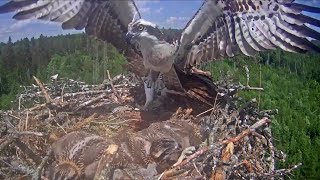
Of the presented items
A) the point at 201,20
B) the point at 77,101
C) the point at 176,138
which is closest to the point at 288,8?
the point at 201,20

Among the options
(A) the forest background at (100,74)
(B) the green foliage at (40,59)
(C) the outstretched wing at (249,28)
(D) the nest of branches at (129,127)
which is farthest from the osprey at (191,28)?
(B) the green foliage at (40,59)

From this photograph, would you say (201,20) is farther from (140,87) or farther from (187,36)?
(140,87)

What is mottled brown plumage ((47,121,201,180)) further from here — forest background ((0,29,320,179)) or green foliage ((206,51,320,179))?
forest background ((0,29,320,179))

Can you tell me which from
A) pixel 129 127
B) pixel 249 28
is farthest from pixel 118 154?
pixel 249 28

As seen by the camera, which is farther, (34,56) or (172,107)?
(34,56)

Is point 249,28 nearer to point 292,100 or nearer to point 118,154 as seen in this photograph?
point 118,154

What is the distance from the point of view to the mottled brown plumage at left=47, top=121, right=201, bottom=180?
2.26m

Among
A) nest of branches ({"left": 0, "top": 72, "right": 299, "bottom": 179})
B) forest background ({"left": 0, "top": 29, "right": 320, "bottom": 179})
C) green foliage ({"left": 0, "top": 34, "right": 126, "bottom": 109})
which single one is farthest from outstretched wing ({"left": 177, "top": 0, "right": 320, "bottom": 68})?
green foliage ({"left": 0, "top": 34, "right": 126, "bottom": 109})

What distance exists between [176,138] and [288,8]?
114 centimetres

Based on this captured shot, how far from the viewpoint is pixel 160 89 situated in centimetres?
354

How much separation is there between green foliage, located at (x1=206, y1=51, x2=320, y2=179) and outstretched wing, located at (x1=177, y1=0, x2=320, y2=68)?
2.66m

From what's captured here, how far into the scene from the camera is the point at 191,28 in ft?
10.2

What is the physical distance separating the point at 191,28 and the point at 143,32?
352mm

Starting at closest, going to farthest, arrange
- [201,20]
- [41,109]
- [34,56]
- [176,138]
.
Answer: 1. [176,138]
2. [201,20]
3. [41,109]
4. [34,56]
